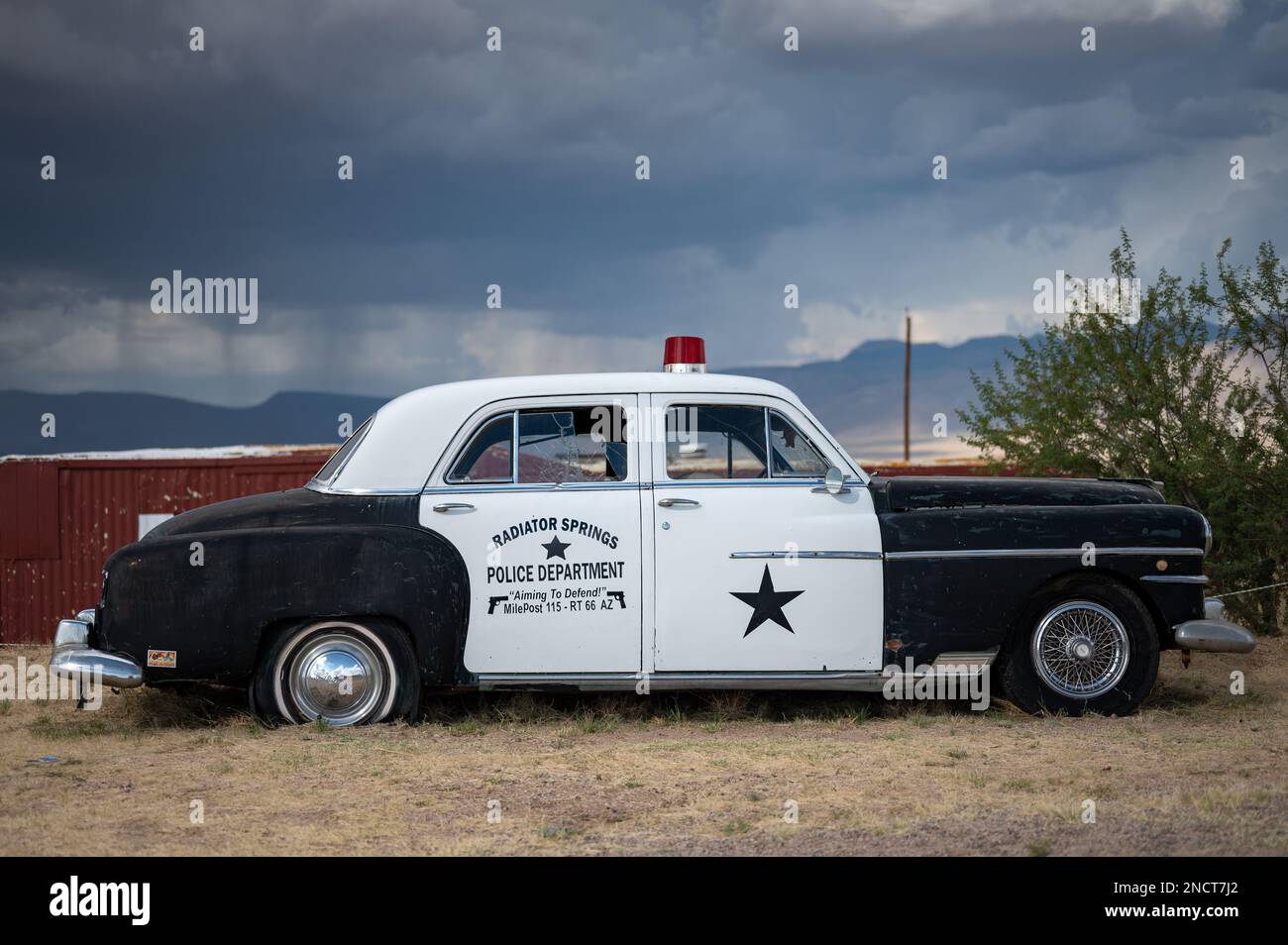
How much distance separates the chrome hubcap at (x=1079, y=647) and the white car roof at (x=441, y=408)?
145 cm

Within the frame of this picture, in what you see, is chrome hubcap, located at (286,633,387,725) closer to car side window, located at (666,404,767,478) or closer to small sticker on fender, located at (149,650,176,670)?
small sticker on fender, located at (149,650,176,670)

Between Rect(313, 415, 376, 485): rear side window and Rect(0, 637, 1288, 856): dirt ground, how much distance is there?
142 cm

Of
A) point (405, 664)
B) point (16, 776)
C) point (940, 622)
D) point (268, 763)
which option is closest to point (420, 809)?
point (268, 763)

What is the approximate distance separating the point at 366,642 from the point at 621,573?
1410mm

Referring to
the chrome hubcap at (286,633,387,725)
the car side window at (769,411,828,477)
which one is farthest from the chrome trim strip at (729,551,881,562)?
the chrome hubcap at (286,633,387,725)

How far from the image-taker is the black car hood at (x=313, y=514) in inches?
256

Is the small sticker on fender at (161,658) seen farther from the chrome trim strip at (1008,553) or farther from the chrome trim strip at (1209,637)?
the chrome trim strip at (1209,637)

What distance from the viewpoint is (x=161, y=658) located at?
6.31 metres

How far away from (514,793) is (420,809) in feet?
1.44

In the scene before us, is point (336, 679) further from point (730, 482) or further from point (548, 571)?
point (730, 482)

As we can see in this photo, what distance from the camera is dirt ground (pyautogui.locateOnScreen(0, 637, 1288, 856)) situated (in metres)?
4.48

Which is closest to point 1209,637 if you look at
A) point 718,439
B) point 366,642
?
point 718,439

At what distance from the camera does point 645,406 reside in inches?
261

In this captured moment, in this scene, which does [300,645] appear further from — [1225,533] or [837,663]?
[1225,533]
